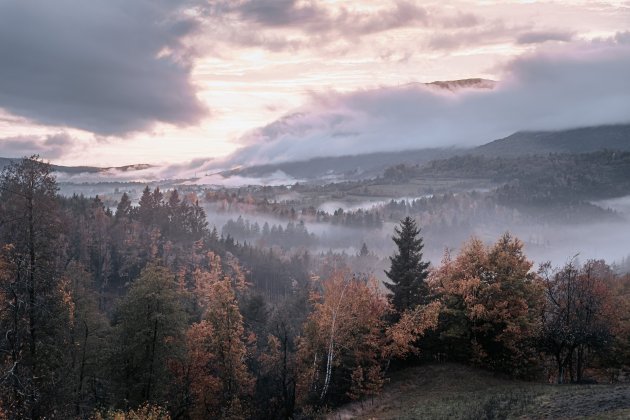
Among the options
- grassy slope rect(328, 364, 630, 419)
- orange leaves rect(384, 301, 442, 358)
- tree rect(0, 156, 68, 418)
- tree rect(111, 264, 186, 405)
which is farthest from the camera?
orange leaves rect(384, 301, 442, 358)

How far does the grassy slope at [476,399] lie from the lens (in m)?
27.0

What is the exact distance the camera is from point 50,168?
30.5 meters

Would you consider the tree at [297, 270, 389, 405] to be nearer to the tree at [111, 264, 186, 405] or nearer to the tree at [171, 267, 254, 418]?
the tree at [171, 267, 254, 418]

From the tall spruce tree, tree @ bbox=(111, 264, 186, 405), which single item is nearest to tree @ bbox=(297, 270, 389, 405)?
the tall spruce tree

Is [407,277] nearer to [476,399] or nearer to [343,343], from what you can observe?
[343,343]

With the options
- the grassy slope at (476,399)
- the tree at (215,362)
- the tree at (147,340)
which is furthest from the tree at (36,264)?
the grassy slope at (476,399)

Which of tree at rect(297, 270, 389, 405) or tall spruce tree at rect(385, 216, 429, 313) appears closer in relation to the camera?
tree at rect(297, 270, 389, 405)

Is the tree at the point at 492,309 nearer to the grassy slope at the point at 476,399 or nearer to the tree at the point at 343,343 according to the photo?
the grassy slope at the point at 476,399

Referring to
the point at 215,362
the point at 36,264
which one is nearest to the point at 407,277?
the point at 215,362

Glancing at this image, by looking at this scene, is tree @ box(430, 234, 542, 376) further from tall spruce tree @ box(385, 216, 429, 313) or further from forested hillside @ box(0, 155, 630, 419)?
tall spruce tree @ box(385, 216, 429, 313)

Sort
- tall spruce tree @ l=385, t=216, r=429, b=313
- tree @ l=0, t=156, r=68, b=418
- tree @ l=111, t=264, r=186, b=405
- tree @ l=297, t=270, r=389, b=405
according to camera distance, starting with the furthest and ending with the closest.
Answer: tall spruce tree @ l=385, t=216, r=429, b=313, tree @ l=297, t=270, r=389, b=405, tree @ l=111, t=264, r=186, b=405, tree @ l=0, t=156, r=68, b=418

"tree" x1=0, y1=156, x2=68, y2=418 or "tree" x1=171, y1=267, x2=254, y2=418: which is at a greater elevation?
"tree" x1=0, y1=156, x2=68, y2=418

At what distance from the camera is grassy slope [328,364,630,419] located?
26962 mm

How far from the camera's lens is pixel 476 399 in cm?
3444
